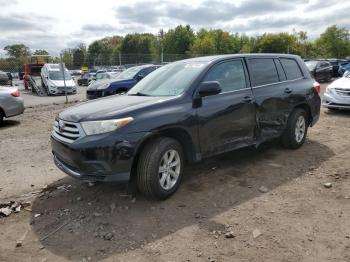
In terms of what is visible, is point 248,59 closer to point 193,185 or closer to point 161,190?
point 193,185

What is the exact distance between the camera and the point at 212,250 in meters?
3.44

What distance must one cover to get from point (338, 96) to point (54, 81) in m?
16.6

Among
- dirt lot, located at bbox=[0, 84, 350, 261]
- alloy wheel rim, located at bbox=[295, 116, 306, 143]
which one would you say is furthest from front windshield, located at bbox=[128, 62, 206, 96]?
alloy wheel rim, located at bbox=[295, 116, 306, 143]

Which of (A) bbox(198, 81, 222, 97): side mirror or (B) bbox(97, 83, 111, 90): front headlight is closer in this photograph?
(A) bbox(198, 81, 222, 97): side mirror

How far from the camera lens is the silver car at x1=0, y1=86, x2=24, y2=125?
10.1 metres

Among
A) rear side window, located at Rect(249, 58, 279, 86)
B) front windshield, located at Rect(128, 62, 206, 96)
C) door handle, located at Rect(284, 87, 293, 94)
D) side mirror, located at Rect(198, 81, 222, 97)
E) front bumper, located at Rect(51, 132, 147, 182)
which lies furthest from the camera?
door handle, located at Rect(284, 87, 293, 94)

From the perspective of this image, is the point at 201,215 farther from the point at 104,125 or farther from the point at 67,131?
the point at 67,131

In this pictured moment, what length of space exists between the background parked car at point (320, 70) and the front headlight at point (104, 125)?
20.8 meters

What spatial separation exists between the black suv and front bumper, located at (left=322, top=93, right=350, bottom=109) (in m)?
4.86

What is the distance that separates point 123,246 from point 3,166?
3686 mm

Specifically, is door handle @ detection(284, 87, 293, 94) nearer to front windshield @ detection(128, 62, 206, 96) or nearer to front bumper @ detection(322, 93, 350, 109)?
front windshield @ detection(128, 62, 206, 96)

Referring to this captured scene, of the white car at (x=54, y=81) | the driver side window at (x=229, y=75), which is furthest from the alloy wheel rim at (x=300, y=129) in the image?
the white car at (x=54, y=81)

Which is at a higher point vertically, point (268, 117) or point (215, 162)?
point (268, 117)

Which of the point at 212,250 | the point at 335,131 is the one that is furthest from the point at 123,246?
the point at 335,131
